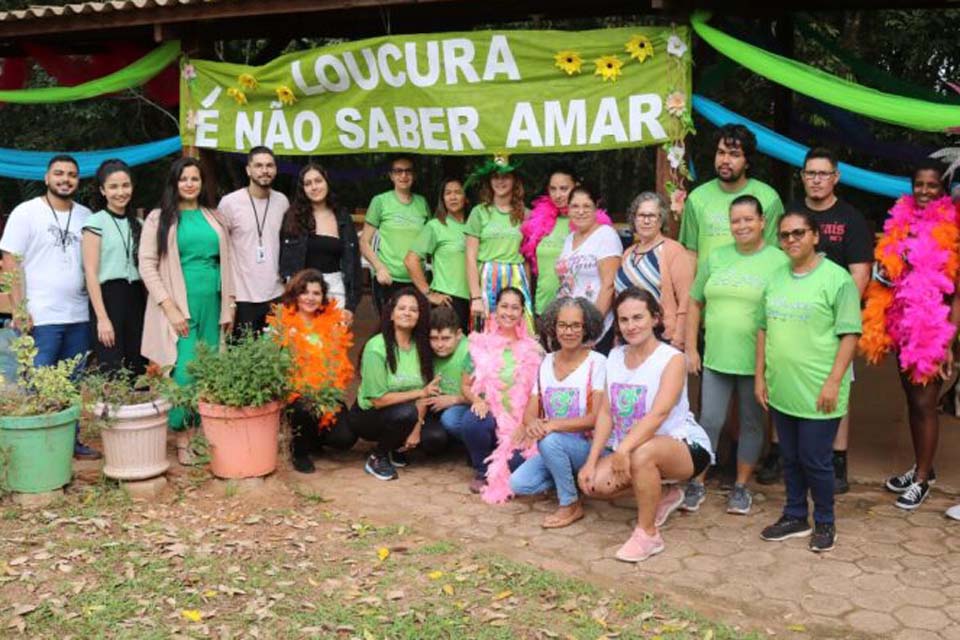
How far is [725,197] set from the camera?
4.85 meters

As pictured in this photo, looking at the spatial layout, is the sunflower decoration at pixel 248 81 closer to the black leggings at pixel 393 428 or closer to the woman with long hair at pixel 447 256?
the woman with long hair at pixel 447 256

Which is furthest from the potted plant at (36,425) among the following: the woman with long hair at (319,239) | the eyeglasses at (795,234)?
the eyeglasses at (795,234)

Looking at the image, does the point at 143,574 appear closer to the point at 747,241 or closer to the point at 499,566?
the point at 499,566

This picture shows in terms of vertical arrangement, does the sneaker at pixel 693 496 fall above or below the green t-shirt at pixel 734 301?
below

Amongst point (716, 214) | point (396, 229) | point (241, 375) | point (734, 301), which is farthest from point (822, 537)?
point (396, 229)

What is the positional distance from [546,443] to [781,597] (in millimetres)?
1247

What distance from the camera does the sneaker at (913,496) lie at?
4715 millimetres

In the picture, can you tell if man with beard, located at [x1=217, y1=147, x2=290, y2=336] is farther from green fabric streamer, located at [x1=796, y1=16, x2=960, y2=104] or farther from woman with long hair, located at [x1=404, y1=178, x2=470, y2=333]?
green fabric streamer, located at [x1=796, y1=16, x2=960, y2=104]

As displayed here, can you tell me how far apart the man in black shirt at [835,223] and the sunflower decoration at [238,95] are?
12.8 feet

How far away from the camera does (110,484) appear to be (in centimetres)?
496

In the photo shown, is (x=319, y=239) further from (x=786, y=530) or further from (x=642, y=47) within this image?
(x=786, y=530)

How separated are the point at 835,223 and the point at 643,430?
143 cm

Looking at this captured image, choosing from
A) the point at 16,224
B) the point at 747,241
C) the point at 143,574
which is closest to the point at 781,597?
the point at 747,241

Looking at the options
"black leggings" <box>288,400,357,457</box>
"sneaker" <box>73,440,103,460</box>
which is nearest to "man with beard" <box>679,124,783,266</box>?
"black leggings" <box>288,400,357,457</box>
